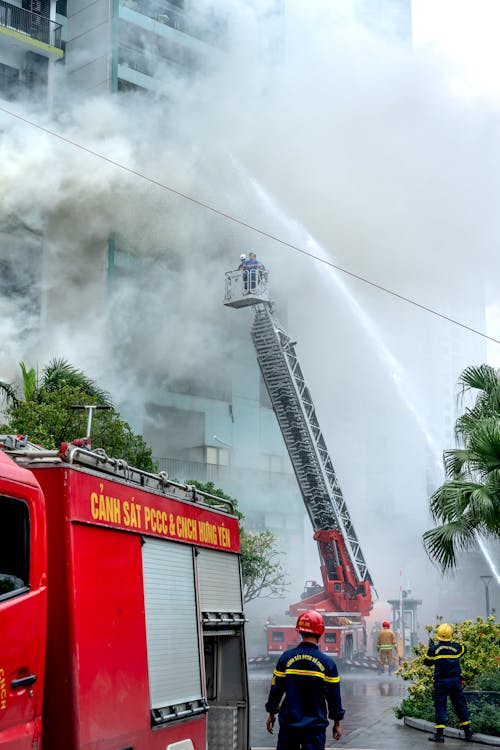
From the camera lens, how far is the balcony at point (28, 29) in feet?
126

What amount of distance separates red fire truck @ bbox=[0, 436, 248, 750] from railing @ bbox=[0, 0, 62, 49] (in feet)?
116

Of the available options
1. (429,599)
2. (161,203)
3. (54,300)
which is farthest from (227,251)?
(429,599)

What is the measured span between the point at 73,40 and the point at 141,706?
1729 inches

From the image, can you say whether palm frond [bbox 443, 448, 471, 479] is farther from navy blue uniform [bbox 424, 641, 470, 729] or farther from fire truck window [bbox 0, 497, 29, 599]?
fire truck window [bbox 0, 497, 29, 599]

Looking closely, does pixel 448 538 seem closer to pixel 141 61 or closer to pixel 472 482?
pixel 472 482

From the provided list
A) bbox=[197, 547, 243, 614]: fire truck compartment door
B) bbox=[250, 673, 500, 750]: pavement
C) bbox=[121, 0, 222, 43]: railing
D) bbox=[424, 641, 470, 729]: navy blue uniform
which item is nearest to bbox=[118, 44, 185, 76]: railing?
bbox=[121, 0, 222, 43]: railing

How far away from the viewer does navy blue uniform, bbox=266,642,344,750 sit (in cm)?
665

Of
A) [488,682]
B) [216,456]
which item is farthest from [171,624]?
A: [216,456]

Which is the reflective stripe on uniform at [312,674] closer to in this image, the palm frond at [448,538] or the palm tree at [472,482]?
the palm tree at [472,482]

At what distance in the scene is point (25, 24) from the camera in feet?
133

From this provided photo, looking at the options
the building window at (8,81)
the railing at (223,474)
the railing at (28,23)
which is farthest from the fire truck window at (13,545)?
the railing at (223,474)

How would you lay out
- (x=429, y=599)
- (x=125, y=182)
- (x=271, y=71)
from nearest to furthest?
1. (x=125, y=182)
2. (x=271, y=71)
3. (x=429, y=599)

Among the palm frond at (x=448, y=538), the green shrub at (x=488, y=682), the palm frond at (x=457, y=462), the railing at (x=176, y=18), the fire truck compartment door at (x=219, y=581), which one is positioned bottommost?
the green shrub at (x=488, y=682)

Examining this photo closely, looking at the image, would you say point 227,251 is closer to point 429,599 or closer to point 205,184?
point 205,184
